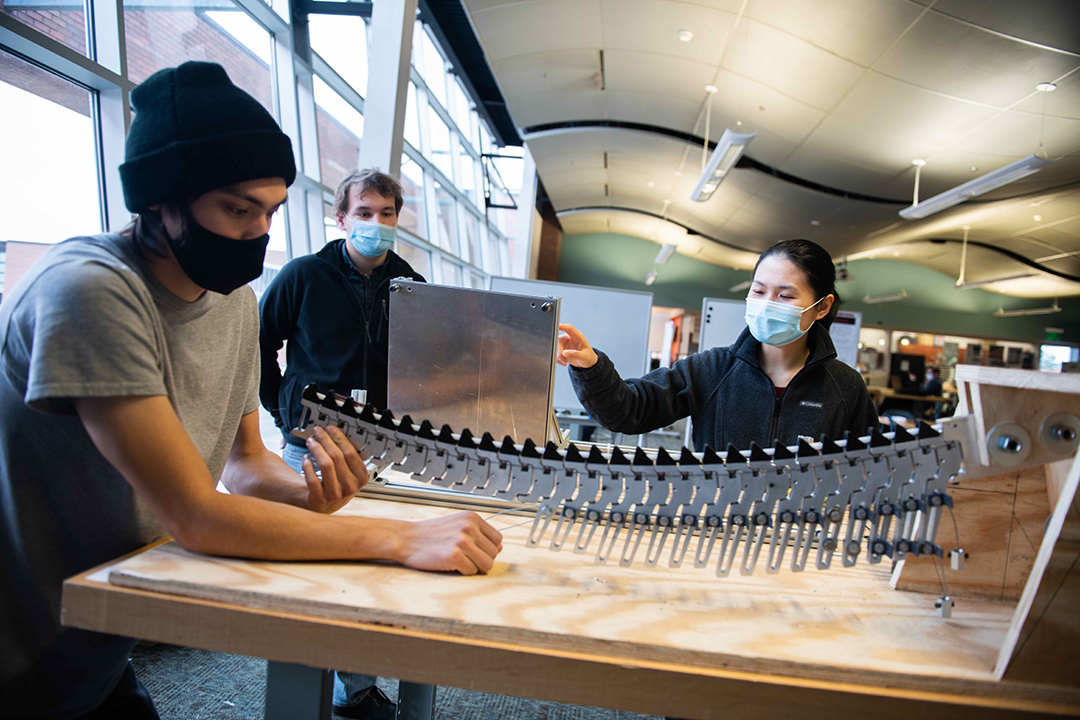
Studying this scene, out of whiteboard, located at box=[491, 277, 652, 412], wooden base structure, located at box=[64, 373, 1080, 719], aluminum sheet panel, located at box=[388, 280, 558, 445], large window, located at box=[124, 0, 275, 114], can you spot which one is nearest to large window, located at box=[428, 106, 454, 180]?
whiteboard, located at box=[491, 277, 652, 412]

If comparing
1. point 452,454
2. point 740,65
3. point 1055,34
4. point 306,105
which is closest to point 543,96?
point 740,65

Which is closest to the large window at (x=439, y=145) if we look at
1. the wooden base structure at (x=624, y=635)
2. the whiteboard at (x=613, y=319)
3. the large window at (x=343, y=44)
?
the large window at (x=343, y=44)

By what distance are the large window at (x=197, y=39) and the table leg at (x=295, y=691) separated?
7.09ft

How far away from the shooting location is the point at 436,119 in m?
8.89

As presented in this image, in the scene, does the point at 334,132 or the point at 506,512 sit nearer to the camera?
the point at 506,512

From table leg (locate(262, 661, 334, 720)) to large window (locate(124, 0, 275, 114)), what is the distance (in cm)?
216

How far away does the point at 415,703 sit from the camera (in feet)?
5.21

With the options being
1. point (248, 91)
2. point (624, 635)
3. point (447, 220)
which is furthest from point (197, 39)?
point (447, 220)

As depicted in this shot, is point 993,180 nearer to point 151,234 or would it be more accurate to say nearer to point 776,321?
point 776,321

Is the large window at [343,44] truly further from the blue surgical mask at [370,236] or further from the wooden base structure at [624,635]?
the wooden base structure at [624,635]

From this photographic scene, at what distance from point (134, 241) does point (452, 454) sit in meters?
0.63

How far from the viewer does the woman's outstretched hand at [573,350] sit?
1.54m

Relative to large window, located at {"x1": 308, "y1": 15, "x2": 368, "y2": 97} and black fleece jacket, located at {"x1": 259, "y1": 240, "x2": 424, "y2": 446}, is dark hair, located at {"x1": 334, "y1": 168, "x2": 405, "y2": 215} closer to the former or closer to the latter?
black fleece jacket, located at {"x1": 259, "y1": 240, "x2": 424, "y2": 446}

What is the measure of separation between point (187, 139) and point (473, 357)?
864 mm
